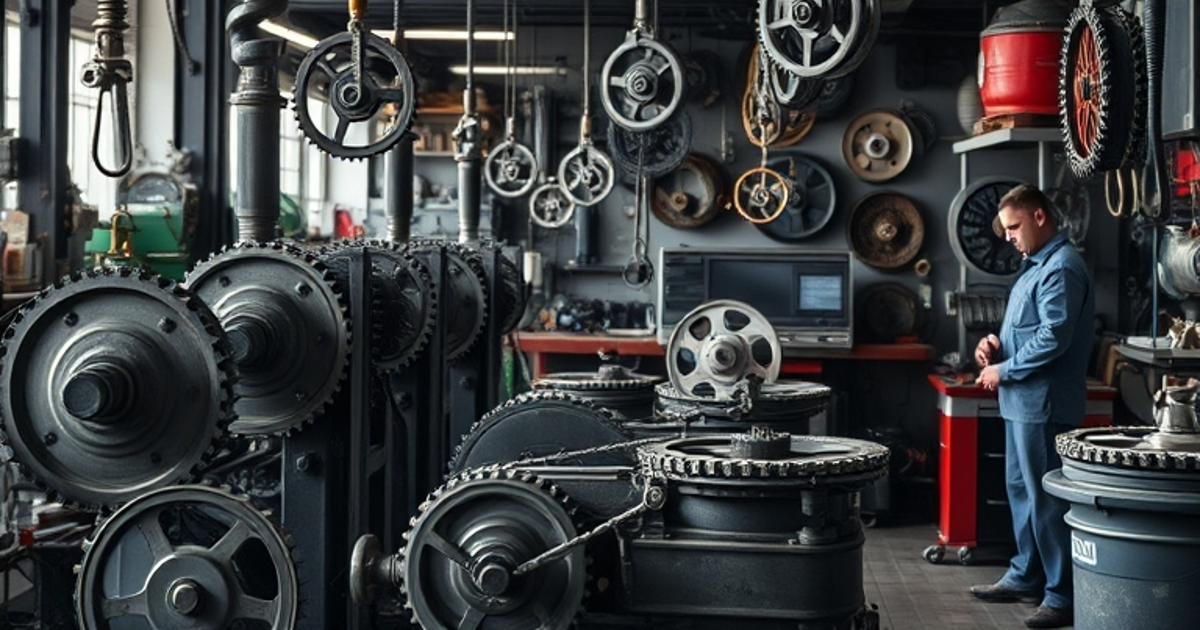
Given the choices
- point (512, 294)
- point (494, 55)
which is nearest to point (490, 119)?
point (494, 55)

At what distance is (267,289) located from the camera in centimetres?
355

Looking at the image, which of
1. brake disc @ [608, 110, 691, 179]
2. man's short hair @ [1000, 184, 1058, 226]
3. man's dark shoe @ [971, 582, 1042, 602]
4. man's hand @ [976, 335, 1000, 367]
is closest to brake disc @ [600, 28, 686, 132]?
man's short hair @ [1000, 184, 1058, 226]

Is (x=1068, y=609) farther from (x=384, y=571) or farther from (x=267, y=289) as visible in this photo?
(x=267, y=289)

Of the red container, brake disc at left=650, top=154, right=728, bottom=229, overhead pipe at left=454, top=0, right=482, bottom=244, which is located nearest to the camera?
the red container

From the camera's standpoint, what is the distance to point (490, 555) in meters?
3.29

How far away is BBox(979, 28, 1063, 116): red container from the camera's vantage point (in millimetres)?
6145

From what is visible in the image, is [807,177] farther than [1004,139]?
Yes

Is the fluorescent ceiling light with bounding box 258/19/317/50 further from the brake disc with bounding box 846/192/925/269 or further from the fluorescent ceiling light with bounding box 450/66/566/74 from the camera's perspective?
the brake disc with bounding box 846/192/925/269

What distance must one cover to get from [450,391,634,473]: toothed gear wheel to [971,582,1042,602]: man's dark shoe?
6.45 ft

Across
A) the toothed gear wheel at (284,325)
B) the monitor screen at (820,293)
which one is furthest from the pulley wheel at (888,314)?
the toothed gear wheel at (284,325)

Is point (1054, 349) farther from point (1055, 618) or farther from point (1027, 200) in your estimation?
point (1055, 618)

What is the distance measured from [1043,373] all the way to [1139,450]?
4.53 ft

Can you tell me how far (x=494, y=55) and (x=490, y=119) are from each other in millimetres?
596

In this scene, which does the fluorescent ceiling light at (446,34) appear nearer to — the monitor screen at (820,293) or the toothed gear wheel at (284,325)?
the monitor screen at (820,293)
